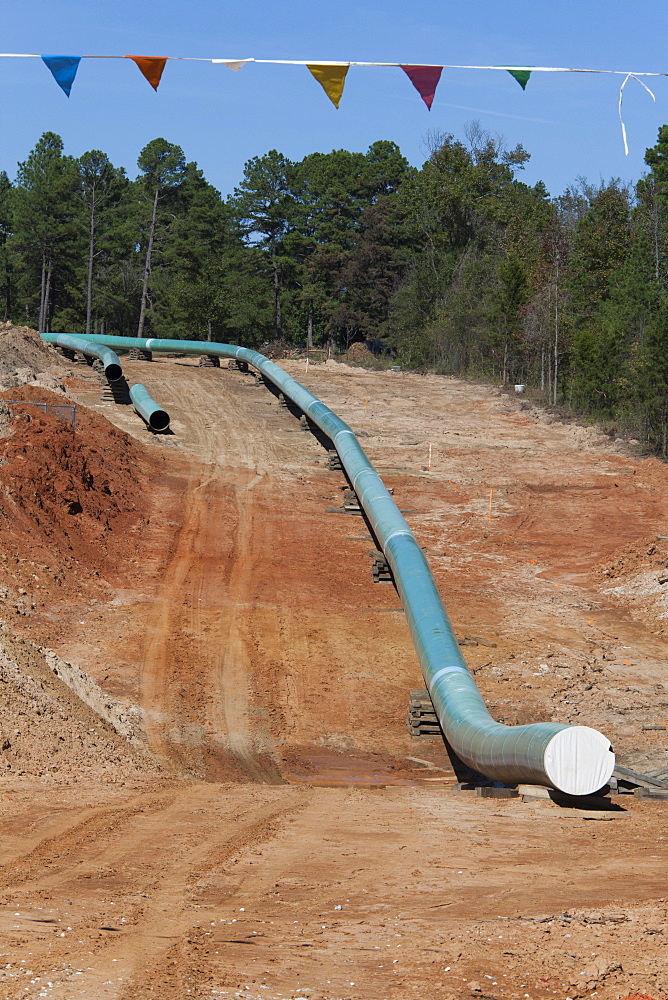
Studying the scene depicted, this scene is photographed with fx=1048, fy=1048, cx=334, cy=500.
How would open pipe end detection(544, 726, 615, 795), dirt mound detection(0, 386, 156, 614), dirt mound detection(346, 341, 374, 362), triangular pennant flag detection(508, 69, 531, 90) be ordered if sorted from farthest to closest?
dirt mound detection(346, 341, 374, 362), dirt mound detection(0, 386, 156, 614), triangular pennant flag detection(508, 69, 531, 90), open pipe end detection(544, 726, 615, 795)

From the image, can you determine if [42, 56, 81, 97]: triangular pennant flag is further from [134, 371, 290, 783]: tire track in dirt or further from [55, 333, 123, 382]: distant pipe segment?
[55, 333, 123, 382]: distant pipe segment

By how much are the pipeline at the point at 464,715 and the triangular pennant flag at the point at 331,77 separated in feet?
26.5

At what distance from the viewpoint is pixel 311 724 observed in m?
16.0

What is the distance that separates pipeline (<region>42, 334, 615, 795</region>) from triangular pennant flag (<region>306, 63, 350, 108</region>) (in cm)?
809

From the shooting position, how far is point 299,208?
285 feet

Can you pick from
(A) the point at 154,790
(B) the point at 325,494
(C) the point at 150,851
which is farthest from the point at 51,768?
(B) the point at 325,494

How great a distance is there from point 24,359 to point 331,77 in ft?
86.7

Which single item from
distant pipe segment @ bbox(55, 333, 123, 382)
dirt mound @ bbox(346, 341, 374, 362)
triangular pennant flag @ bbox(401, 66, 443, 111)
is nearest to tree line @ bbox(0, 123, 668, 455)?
dirt mound @ bbox(346, 341, 374, 362)

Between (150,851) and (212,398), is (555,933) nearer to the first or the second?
(150,851)

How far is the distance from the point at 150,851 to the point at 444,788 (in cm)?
510

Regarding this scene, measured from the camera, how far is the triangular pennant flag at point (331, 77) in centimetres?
1338

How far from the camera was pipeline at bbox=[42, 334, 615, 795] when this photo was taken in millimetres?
11195

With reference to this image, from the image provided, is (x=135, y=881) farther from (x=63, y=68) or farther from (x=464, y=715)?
(x=63, y=68)

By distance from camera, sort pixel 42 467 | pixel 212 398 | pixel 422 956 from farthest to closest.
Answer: pixel 212 398, pixel 42 467, pixel 422 956
